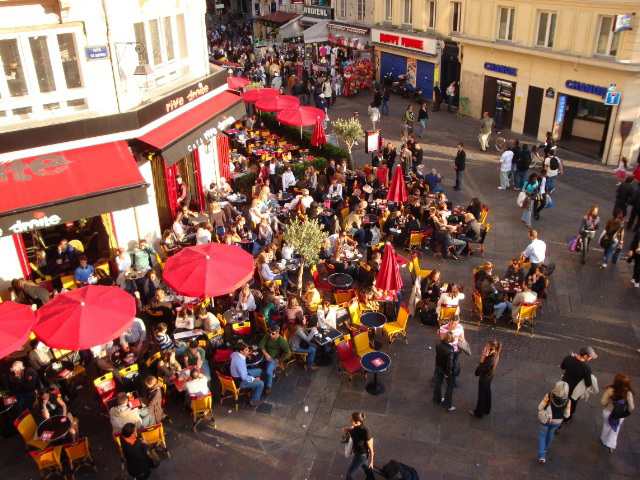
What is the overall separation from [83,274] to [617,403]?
1094 cm

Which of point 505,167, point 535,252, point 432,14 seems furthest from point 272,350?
point 432,14

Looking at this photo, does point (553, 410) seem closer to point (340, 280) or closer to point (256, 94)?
point (340, 280)

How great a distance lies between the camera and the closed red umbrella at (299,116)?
20703 millimetres

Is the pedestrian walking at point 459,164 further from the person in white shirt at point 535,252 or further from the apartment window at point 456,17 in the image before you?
the apartment window at point 456,17

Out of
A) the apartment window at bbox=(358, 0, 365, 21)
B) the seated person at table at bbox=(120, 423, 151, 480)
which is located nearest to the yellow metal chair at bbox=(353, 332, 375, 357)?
the seated person at table at bbox=(120, 423, 151, 480)

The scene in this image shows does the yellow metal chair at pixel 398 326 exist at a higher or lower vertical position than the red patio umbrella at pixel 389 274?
lower

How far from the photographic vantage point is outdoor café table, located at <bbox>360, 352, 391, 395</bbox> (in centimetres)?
1064

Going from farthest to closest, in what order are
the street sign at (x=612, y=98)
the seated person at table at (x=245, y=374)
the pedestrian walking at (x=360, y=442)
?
1. the street sign at (x=612, y=98)
2. the seated person at table at (x=245, y=374)
3. the pedestrian walking at (x=360, y=442)

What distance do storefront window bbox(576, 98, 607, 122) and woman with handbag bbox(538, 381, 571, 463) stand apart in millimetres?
17382

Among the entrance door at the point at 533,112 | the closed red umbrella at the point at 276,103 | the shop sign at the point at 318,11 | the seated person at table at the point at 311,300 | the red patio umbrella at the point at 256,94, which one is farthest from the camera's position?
the shop sign at the point at 318,11

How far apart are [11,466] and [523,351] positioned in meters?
9.77

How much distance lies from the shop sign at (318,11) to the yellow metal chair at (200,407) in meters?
34.4

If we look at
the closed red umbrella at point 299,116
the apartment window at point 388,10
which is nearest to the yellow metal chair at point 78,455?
the closed red umbrella at point 299,116

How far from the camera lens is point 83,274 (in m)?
13.1
